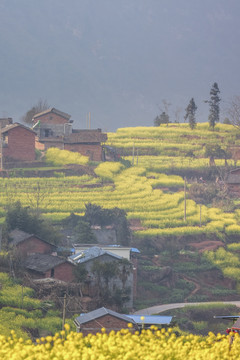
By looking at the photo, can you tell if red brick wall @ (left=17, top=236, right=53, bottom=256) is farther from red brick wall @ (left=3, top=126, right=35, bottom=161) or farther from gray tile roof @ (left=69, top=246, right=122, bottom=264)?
red brick wall @ (left=3, top=126, right=35, bottom=161)

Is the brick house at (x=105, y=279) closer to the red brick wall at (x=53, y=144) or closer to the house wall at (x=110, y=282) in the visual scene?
the house wall at (x=110, y=282)

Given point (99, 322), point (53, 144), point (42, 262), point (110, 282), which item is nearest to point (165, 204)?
point (53, 144)

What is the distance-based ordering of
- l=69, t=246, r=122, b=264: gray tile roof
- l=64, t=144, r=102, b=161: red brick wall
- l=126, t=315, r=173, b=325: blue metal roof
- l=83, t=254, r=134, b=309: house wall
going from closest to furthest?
l=126, t=315, r=173, b=325: blue metal roof
l=83, t=254, r=134, b=309: house wall
l=69, t=246, r=122, b=264: gray tile roof
l=64, t=144, r=102, b=161: red brick wall

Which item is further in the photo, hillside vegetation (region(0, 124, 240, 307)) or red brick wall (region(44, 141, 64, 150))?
red brick wall (region(44, 141, 64, 150))

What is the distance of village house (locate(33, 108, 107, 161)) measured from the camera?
76812 millimetres

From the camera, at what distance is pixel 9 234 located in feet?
148

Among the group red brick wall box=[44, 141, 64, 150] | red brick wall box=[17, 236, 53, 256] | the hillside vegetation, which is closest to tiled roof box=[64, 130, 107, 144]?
red brick wall box=[44, 141, 64, 150]

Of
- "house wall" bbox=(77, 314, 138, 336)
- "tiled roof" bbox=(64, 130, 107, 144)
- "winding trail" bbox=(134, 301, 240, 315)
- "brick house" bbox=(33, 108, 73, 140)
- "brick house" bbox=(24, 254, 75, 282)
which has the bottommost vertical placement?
"winding trail" bbox=(134, 301, 240, 315)

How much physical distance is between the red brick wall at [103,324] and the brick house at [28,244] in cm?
1426

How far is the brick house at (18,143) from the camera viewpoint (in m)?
70.6

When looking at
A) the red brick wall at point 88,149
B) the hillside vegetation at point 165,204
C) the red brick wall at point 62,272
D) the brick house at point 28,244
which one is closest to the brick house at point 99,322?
the red brick wall at point 62,272

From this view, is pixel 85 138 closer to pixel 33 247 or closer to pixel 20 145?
pixel 20 145

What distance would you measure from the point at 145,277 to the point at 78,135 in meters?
33.9

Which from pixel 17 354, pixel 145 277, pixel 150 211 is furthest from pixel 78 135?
pixel 17 354
